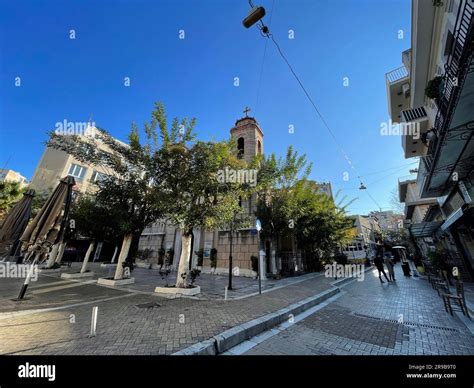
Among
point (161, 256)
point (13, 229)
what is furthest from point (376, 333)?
point (161, 256)

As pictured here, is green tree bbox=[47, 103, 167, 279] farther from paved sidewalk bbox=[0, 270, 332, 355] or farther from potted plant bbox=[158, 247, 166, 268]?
potted plant bbox=[158, 247, 166, 268]

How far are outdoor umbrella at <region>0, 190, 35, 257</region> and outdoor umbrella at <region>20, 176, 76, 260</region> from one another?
5.40 feet

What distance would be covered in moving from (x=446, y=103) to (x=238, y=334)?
32.4 ft

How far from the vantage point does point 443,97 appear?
7121 mm

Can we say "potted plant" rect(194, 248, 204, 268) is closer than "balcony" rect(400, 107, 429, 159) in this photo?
No

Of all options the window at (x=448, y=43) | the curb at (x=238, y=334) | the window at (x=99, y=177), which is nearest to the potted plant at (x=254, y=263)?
the curb at (x=238, y=334)

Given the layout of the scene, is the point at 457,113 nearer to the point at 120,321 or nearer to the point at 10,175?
the point at 120,321

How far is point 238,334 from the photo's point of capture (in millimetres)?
4516

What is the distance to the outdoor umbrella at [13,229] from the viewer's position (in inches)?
295

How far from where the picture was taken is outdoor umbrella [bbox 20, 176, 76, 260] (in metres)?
6.29

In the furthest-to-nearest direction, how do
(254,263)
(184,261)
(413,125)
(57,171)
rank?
(57,171), (254,263), (413,125), (184,261)

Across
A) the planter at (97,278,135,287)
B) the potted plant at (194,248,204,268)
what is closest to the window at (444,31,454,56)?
the planter at (97,278,135,287)

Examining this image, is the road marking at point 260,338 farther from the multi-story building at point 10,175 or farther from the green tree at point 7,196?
the multi-story building at point 10,175

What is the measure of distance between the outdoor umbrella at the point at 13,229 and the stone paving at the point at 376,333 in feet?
31.2
